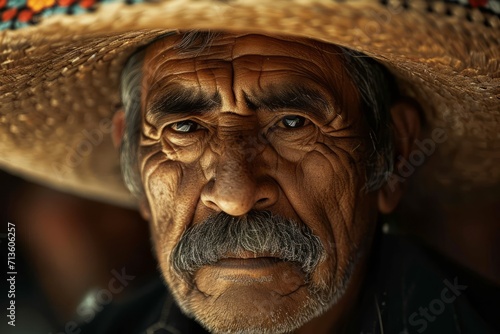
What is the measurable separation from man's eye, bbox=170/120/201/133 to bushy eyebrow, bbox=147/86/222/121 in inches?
1.9

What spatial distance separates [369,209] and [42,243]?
1.86 m

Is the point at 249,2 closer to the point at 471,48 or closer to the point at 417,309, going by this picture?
the point at 471,48

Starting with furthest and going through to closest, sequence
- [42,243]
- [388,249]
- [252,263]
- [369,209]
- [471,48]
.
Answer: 1. [42,243]
2. [388,249]
3. [369,209]
4. [252,263]
5. [471,48]

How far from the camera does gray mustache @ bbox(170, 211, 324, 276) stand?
1844 millimetres

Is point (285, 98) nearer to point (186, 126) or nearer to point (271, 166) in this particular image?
point (271, 166)

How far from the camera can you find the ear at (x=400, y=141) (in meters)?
2.20

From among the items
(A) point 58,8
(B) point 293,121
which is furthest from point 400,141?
(A) point 58,8

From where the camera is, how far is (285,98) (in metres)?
1.88

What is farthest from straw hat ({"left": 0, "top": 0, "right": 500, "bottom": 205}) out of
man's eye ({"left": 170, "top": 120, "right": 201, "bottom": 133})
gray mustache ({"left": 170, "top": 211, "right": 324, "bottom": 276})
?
gray mustache ({"left": 170, "top": 211, "right": 324, "bottom": 276})

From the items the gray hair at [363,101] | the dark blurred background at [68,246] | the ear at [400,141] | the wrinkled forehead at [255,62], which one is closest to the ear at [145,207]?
the gray hair at [363,101]

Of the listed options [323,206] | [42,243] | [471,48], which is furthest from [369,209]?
[42,243]

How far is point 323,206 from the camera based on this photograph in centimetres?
197

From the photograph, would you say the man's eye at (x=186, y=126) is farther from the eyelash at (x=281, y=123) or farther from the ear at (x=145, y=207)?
the ear at (x=145, y=207)

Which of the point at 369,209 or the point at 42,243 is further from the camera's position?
the point at 42,243
